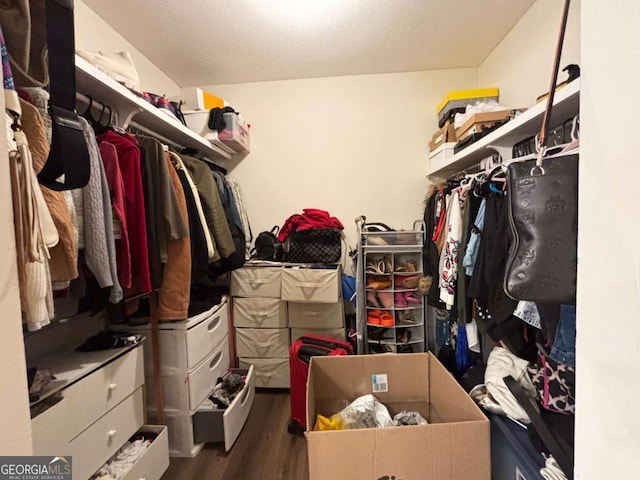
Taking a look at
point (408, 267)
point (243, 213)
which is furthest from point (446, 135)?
point (243, 213)

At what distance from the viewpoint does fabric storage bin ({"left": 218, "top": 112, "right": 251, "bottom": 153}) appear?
195 centimetres

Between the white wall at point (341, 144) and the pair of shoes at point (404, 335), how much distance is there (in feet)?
2.47

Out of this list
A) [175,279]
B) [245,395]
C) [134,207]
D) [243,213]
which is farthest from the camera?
[243,213]

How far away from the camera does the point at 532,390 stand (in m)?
1.08

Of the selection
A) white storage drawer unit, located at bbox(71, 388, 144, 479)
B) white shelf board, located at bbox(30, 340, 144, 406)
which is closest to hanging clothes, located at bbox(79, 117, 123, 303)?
white shelf board, located at bbox(30, 340, 144, 406)

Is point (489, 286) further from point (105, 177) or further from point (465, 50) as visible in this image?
point (465, 50)

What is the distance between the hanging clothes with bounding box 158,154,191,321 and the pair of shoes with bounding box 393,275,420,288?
137cm

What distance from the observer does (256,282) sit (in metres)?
1.99

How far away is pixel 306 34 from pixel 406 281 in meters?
1.73

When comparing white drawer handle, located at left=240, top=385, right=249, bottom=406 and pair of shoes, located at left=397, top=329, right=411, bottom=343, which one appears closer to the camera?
white drawer handle, located at left=240, top=385, right=249, bottom=406

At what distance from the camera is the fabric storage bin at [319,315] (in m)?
1.99

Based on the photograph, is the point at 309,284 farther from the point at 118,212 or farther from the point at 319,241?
the point at 118,212

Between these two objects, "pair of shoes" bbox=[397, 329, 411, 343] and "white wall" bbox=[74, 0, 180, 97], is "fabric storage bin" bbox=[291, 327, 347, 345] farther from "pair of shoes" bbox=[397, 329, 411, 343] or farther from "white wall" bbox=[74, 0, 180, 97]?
"white wall" bbox=[74, 0, 180, 97]

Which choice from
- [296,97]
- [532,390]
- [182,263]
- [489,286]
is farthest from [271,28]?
[532,390]
